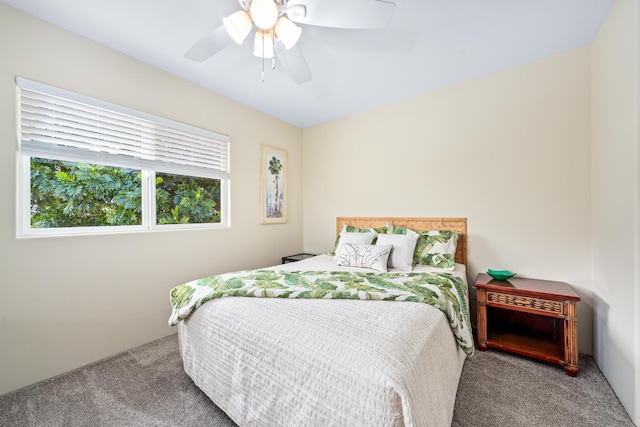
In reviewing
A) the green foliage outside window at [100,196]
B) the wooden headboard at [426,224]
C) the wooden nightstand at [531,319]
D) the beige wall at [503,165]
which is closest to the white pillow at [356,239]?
the wooden headboard at [426,224]

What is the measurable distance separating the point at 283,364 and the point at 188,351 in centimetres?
93

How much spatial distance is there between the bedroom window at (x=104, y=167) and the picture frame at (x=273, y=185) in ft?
2.13

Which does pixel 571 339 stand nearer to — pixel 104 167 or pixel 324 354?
pixel 324 354

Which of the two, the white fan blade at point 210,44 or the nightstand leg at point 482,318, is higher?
the white fan blade at point 210,44

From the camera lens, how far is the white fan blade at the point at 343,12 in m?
1.32

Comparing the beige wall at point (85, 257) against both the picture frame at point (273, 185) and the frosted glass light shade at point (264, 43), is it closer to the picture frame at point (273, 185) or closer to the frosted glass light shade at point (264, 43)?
the picture frame at point (273, 185)

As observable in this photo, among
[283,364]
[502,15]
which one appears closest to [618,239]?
[502,15]

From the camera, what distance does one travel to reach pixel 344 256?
2.56 metres

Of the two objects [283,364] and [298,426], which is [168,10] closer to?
[283,364]

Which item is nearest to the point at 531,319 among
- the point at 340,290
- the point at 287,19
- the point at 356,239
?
the point at 356,239

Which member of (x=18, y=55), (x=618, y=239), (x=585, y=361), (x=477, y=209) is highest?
(x=18, y=55)

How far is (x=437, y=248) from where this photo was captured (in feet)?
8.25

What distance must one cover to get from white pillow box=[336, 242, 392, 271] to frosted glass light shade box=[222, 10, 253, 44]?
1905 mm

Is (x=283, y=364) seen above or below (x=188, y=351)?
above
